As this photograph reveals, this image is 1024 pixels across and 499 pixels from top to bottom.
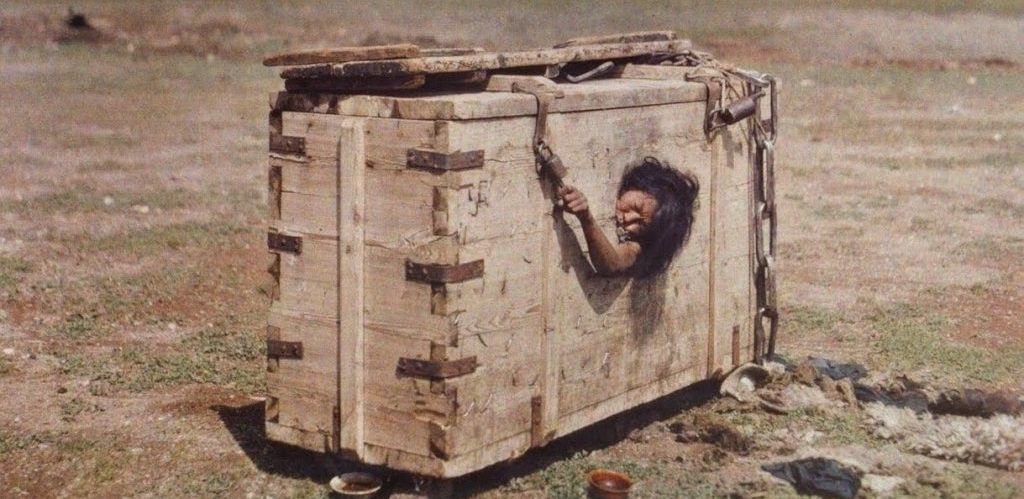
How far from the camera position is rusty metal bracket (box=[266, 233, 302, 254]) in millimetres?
5898

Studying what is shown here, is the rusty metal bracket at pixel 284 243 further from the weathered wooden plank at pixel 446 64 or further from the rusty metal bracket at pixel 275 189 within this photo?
the weathered wooden plank at pixel 446 64

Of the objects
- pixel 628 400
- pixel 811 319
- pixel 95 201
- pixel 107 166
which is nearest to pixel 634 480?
pixel 628 400

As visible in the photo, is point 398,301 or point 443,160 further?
point 398,301

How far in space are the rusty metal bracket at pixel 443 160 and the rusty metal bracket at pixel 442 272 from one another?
384 millimetres

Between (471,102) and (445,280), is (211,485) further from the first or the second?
(471,102)

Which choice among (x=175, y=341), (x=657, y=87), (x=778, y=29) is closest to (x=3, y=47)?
(x=778, y=29)

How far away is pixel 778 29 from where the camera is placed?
103 ft

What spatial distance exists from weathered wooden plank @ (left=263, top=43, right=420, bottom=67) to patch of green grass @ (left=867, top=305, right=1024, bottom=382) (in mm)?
3926

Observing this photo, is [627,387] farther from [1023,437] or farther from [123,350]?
[123,350]

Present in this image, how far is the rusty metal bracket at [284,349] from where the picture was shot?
598 centimetres

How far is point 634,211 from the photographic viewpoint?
251 inches

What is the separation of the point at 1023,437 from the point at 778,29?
25.7m

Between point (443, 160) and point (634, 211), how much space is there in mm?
1356

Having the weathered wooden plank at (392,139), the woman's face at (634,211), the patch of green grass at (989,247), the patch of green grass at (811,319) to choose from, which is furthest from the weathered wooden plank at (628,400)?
the patch of green grass at (989,247)
